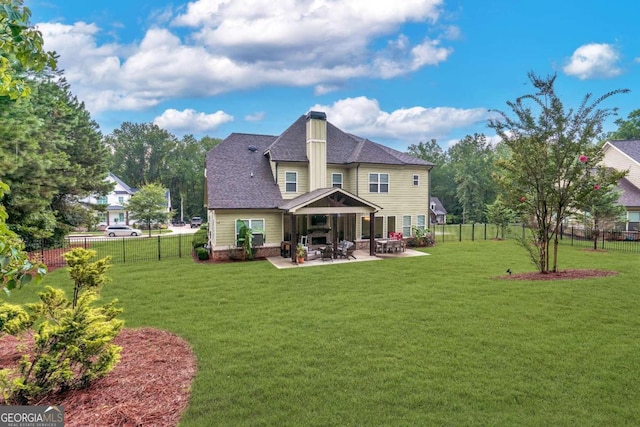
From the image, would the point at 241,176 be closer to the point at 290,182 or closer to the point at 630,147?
the point at 290,182

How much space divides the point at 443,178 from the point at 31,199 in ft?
200

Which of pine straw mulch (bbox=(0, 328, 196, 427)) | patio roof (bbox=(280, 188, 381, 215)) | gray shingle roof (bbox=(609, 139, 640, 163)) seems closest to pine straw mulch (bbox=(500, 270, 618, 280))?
patio roof (bbox=(280, 188, 381, 215))

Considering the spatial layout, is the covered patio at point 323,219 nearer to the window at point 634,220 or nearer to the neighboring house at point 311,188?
the neighboring house at point 311,188

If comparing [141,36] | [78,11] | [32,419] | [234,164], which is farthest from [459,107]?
[32,419]

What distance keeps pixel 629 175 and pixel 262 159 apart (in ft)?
96.1

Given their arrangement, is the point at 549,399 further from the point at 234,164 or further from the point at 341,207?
the point at 234,164

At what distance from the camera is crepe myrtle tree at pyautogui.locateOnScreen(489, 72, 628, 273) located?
1165 cm

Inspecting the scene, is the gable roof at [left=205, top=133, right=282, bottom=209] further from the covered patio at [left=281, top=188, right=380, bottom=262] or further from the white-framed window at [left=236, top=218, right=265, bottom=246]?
the covered patio at [left=281, top=188, right=380, bottom=262]

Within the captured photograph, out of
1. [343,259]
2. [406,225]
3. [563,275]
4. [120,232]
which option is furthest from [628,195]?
[120,232]

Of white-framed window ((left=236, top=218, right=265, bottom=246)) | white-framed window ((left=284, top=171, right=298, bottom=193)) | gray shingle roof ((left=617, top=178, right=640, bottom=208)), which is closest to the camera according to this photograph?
white-framed window ((left=236, top=218, right=265, bottom=246))

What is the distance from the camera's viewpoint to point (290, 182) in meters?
19.8

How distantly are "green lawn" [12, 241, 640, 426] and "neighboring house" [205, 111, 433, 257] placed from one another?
5232 millimetres

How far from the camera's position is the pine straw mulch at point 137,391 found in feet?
14.7

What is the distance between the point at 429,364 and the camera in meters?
5.84
